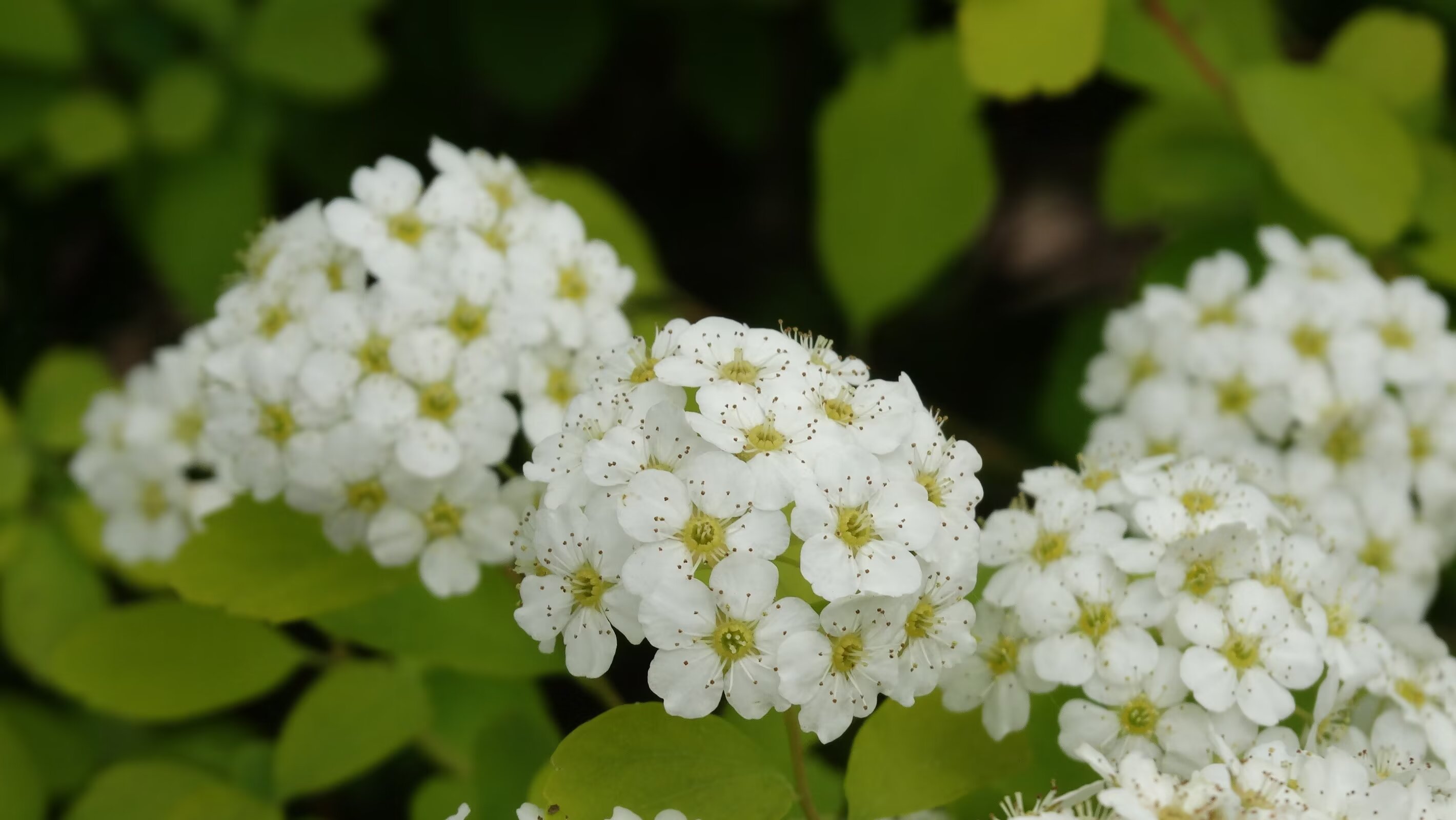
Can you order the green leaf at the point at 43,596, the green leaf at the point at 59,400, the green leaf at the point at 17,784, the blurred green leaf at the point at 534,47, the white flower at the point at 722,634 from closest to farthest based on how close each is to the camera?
the white flower at the point at 722,634 → the green leaf at the point at 17,784 → the green leaf at the point at 43,596 → the green leaf at the point at 59,400 → the blurred green leaf at the point at 534,47

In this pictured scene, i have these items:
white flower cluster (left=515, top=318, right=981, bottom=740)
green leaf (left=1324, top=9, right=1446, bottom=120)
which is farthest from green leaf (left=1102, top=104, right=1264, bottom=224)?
white flower cluster (left=515, top=318, right=981, bottom=740)

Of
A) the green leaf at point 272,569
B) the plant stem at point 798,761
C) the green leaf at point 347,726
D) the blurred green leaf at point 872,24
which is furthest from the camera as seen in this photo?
the blurred green leaf at point 872,24

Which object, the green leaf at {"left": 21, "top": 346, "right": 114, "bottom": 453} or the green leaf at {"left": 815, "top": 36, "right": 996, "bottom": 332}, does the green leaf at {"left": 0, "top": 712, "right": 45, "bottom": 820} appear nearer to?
the green leaf at {"left": 21, "top": 346, "right": 114, "bottom": 453}

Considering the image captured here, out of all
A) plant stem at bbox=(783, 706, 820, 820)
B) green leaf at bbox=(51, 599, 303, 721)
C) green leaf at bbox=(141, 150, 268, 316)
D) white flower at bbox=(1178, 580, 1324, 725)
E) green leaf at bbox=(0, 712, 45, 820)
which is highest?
green leaf at bbox=(141, 150, 268, 316)

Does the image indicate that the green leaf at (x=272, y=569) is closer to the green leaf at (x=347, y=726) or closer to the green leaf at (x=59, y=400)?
the green leaf at (x=347, y=726)

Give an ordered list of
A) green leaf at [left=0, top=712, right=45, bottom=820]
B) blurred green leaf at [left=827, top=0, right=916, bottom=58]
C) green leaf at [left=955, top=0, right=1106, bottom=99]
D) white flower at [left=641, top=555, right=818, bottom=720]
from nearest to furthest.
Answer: white flower at [left=641, top=555, right=818, bottom=720], green leaf at [left=955, top=0, right=1106, bottom=99], green leaf at [left=0, top=712, right=45, bottom=820], blurred green leaf at [left=827, top=0, right=916, bottom=58]

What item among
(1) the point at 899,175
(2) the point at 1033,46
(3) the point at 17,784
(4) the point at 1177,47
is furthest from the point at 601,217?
(3) the point at 17,784

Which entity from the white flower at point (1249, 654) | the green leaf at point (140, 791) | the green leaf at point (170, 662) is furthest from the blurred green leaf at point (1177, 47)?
the green leaf at point (140, 791)
